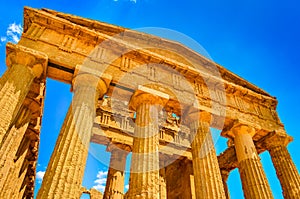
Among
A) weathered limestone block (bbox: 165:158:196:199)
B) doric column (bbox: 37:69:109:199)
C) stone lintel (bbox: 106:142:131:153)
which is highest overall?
Answer: stone lintel (bbox: 106:142:131:153)

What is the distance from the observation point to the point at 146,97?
10734mm

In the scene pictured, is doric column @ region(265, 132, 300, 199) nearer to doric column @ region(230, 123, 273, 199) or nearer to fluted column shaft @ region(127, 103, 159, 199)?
doric column @ region(230, 123, 273, 199)

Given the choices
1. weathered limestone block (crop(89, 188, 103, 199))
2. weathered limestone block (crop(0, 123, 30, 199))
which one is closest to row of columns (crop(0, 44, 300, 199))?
weathered limestone block (crop(0, 123, 30, 199))

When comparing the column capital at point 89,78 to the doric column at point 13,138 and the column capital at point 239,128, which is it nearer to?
the doric column at point 13,138

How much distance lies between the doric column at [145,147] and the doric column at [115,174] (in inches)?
243

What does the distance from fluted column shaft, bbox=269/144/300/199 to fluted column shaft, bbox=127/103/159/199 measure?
24.3 ft

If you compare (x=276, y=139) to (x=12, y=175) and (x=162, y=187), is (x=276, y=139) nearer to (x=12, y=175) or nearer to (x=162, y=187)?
(x=162, y=187)

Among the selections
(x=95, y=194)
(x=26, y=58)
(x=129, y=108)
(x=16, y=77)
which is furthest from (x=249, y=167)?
(x=95, y=194)

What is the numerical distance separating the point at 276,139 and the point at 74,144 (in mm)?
11367

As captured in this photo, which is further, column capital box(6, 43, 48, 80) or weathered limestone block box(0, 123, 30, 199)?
weathered limestone block box(0, 123, 30, 199)

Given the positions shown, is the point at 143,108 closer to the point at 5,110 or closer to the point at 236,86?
the point at 5,110

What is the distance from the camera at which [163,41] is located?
1418 centimetres

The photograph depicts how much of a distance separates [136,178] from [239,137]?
7008mm

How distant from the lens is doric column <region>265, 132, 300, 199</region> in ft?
36.7
